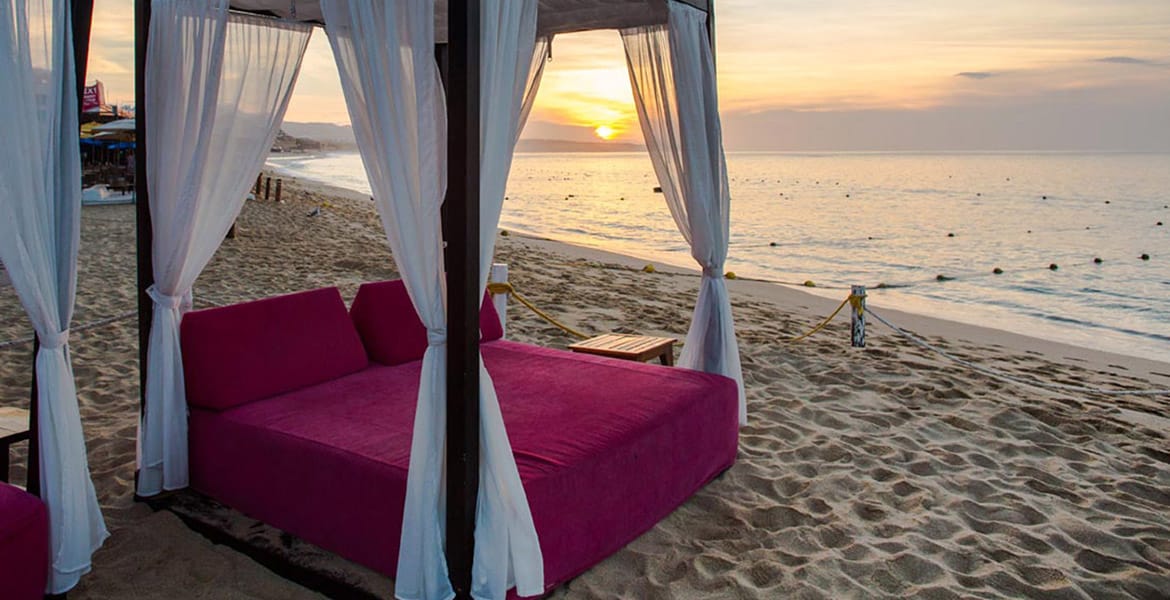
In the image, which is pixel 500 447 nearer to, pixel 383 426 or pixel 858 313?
pixel 383 426

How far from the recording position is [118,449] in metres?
3.88

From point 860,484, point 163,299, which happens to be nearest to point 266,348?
point 163,299

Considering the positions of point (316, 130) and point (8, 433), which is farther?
point (316, 130)

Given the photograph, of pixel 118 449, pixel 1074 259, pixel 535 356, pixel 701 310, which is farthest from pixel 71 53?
pixel 1074 259

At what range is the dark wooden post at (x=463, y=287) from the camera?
7.62ft

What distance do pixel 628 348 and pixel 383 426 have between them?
6.74ft

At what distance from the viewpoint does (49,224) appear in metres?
2.54

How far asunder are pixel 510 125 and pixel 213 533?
1.89 metres

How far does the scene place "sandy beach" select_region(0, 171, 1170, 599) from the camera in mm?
2797

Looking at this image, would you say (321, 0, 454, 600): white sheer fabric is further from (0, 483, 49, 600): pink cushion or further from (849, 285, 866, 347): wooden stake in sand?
(849, 285, 866, 347): wooden stake in sand

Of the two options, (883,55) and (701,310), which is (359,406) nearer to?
(701,310)

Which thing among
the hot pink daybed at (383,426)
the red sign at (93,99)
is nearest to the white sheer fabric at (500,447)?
the hot pink daybed at (383,426)

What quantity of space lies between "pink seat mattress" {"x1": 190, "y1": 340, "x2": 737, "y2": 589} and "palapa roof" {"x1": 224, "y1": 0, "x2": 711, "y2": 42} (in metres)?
1.70

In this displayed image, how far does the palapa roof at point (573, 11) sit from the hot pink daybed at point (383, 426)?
1.30 m
